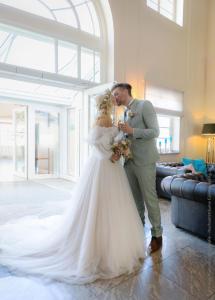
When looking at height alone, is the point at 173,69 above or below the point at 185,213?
above

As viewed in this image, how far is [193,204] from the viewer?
113 inches

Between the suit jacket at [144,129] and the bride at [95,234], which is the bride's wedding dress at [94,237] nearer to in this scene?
the bride at [95,234]

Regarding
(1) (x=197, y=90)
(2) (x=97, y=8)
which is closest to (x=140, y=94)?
(2) (x=97, y=8)

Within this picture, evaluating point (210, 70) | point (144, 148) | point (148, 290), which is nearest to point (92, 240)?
point (148, 290)

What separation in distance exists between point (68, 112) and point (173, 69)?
10.9ft

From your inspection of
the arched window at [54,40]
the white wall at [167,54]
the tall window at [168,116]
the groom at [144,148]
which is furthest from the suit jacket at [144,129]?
the tall window at [168,116]

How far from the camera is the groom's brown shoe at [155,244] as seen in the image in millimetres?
2521

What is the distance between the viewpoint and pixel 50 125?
7773mm

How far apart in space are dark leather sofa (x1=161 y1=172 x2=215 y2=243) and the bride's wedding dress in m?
0.79

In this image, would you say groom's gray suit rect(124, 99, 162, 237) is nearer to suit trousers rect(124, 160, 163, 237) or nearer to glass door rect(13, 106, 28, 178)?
suit trousers rect(124, 160, 163, 237)

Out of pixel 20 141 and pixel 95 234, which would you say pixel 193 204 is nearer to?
pixel 95 234

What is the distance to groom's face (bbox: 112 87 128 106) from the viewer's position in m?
2.51

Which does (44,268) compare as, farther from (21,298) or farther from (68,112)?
(68,112)

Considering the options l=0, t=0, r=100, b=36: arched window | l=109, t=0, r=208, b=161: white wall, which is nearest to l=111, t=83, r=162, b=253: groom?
l=109, t=0, r=208, b=161: white wall
